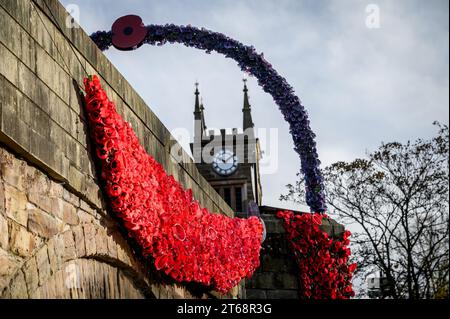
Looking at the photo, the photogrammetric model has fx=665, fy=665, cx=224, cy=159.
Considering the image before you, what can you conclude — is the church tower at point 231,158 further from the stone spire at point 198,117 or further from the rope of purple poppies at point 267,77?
the rope of purple poppies at point 267,77

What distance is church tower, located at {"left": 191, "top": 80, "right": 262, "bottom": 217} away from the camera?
5941 cm

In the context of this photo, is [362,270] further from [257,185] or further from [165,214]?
[257,185]

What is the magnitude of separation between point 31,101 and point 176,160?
3.66m

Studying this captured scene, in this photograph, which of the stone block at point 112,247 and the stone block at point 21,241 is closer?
the stone block at point 21,241

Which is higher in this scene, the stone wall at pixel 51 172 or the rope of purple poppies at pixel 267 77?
the rope of purple poppies at pixel 267 77

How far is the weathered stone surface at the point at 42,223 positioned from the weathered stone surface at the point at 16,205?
7 cm

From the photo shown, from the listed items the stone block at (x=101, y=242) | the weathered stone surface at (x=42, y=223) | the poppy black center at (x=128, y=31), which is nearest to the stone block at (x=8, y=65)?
the weathered stone surface at (x=42, y=223)

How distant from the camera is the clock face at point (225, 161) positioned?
61.2m

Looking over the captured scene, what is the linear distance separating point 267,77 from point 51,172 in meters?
8.18

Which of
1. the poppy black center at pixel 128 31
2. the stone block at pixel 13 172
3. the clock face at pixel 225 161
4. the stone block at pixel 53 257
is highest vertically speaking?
the clock face at pixel 225 161

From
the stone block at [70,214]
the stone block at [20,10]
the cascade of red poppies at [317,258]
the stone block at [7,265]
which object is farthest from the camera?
the cascade of red poppies at [317,258]

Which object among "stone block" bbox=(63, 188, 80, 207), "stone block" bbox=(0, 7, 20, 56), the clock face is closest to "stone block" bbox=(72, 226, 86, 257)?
"stone block" bbox=(63, 188, 80, 207)
